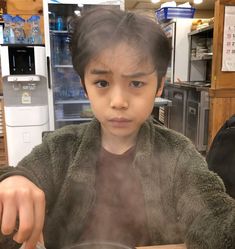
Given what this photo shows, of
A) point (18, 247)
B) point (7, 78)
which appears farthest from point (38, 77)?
point (18, 247)

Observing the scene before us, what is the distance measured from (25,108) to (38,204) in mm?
2814

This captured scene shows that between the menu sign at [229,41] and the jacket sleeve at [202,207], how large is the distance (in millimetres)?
2483

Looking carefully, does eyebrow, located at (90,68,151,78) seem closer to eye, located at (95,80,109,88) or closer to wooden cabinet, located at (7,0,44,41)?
eye, located at (95,80,109,88)

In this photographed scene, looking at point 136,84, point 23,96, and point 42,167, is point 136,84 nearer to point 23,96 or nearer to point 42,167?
point 42,167

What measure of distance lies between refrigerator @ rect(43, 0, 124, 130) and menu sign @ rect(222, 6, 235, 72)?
133 centimetres

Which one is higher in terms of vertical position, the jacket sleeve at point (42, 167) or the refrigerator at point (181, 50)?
the refrigerator at point (181, 50)

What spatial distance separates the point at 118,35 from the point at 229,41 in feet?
8.74

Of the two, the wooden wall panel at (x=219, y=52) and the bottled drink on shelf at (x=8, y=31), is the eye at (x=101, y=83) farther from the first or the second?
the bottled drink on shelf at (x=8, y=31)

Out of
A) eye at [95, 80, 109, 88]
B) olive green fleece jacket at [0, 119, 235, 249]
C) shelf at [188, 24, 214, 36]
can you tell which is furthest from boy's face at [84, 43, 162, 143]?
shelf at [188, 24, 214, 36]

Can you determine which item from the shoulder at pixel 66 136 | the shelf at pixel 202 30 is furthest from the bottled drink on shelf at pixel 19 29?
the shoulder at pixel 66 136

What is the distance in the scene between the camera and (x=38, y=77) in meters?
3.14

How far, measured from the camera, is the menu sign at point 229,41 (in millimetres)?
2971

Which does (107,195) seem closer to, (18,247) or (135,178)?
(135,178)

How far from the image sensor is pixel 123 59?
664 millimetres
